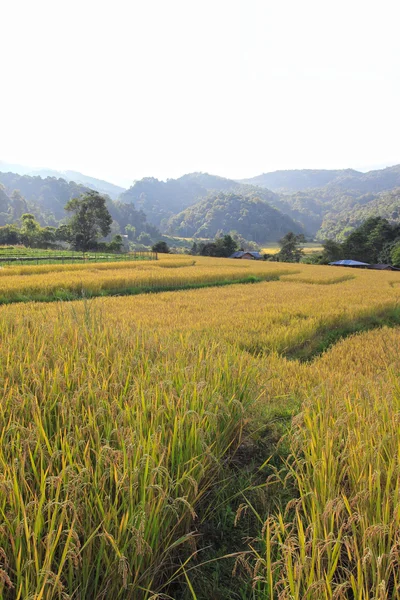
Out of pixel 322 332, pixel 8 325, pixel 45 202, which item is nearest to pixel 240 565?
pixel 8 325

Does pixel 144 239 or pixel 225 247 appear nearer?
pixel 225 247

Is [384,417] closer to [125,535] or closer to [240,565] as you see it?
[240,565]

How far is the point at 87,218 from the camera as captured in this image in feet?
204

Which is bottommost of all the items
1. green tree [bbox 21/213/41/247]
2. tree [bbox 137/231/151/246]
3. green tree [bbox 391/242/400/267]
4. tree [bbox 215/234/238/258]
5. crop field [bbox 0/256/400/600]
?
crop field [bbox 0/256/400/600]

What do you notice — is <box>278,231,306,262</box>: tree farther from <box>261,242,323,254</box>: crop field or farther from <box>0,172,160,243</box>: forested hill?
<box>0,172,160,243</box>: forested hill

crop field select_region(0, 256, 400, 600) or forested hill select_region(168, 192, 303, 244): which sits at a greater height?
forested hill select_region(168, 192, 303, 244)

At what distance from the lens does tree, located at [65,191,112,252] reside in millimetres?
61219

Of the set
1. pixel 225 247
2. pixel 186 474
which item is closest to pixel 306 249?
pixel 225 247

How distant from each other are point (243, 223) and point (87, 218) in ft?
428

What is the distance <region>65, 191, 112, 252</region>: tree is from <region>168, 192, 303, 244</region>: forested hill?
118 metres

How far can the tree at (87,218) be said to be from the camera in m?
61.2

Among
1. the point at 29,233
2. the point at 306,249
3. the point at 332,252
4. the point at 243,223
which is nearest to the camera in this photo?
the point at 29,233

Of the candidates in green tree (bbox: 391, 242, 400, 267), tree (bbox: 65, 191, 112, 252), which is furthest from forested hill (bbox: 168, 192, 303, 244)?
green tree (bbox: 391, 242, 400, 267)

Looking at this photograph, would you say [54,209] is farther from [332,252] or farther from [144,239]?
[332,252]
